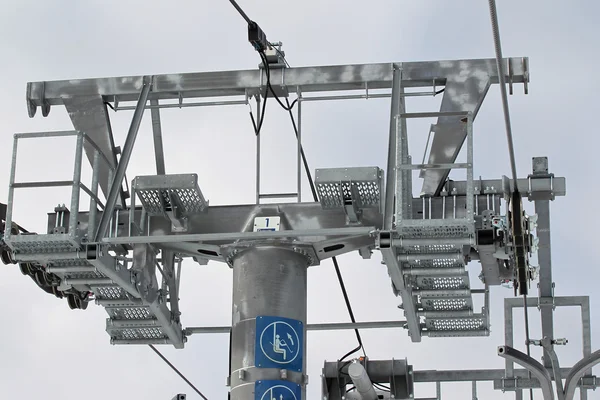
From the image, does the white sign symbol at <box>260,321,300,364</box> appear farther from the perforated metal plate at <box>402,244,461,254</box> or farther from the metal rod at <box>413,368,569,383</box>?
the metal rod at <box>413,368,569,383</box>

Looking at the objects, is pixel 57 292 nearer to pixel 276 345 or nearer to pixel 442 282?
pixel 276 345

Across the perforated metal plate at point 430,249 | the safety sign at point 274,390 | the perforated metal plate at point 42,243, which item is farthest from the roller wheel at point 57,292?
the perforated metal plate at point 430,249

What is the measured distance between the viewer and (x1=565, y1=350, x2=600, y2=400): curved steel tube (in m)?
18.9

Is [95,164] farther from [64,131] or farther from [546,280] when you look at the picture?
[546,280]

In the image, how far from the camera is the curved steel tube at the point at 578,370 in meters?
18.9

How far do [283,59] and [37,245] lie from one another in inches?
184

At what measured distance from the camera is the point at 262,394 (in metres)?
18.4

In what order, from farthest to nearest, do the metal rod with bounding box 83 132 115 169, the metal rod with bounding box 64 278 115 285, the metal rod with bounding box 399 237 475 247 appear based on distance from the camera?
the metal rod with bounding box 64 278 115 285, the metal rod with bounding box 83 132 115 169, the metal rod with bounding box 399 237 475 247

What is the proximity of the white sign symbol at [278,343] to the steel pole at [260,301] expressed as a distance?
0.35 feet

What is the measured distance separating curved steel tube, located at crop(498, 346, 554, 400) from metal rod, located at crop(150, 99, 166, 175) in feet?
19.1

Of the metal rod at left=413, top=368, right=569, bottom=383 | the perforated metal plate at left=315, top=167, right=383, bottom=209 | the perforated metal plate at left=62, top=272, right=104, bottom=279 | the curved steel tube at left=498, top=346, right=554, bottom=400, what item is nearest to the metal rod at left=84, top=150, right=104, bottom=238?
the perforated metal plate at left=62, top=272, right=104, bottom=279

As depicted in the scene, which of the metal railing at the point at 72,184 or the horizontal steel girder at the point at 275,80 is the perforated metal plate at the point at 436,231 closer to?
the horizontal steel girder at the point at 275,80

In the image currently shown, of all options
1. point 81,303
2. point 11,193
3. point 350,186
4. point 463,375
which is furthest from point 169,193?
point 463,375

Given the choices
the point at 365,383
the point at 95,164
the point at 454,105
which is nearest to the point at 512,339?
the point at 365,383
